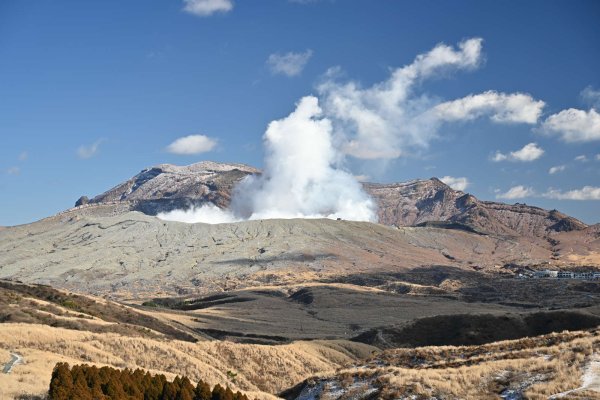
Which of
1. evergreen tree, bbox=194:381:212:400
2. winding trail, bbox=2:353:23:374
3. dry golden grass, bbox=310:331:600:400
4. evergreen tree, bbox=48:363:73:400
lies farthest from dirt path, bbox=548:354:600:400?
winding trail, bbox=2:353:23:374

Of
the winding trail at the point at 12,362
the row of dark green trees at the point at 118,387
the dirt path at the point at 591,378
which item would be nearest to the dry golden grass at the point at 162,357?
the winding trail at the point at 12,362

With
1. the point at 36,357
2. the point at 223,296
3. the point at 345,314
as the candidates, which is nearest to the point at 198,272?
the point at 223,296

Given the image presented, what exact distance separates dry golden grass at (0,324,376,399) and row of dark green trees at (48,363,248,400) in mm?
1502

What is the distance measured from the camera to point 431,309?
366ft

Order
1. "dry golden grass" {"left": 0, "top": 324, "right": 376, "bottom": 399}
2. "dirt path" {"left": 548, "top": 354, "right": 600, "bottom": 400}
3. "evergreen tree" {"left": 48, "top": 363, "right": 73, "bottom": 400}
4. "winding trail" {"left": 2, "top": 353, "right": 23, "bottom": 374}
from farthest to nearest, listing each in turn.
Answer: "dry golden grass" {"left": 0, "top": 324, "right": 376, "bottom": 399} → "winding trail" {"left": 2, "top": 353, "right": 23, "bottom": 374} → "dirt path" {"left": 548, "top": 354, "right": 600, "bottom": 400} → "evergreen tree" {"left": 48, "top": 363, "right": 73, "bottom": 400}

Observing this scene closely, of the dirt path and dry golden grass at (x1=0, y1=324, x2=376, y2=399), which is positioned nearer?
the dirt path

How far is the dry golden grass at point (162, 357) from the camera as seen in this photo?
1177 inches

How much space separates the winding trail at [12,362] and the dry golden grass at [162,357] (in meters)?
0.27

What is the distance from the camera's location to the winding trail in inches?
952

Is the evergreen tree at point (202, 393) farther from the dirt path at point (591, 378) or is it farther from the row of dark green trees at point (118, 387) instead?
the dirt path at point (591, 378)

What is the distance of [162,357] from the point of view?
37.9 meters

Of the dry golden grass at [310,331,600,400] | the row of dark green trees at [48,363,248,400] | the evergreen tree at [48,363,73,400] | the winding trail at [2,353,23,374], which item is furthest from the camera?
the winding trail at [2,353,23,374]

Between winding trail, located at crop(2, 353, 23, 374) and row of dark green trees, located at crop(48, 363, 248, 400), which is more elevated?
winding trail, located at crop(2, 353, 23, 374)

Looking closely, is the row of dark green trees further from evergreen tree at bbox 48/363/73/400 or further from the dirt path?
the dirt path
